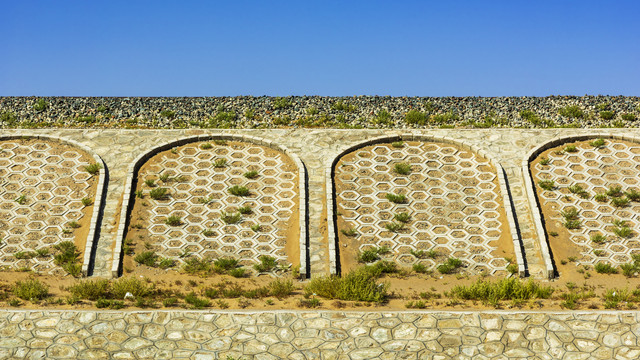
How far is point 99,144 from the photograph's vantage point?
958 inches

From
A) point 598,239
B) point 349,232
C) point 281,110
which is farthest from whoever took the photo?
point 281,110

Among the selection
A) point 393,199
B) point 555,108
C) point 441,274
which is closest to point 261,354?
point 441,274

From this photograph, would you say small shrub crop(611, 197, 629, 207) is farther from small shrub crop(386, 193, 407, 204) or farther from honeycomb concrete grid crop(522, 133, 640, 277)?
small shrub crop(386, 193, 407, 204)

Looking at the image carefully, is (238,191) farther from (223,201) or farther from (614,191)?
(614,191)

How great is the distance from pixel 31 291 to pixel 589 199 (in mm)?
14239

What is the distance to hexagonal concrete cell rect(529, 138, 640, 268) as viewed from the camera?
20.4 meters

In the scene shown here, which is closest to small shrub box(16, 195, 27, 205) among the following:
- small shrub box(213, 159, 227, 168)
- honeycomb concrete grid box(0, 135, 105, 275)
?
honeycomb concrete grid box(0, 135, 105, 275)

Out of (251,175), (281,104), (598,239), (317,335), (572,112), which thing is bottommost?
(317,335)

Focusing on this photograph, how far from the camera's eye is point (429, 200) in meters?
22.1

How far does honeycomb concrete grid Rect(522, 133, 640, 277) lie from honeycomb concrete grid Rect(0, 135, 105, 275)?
11688mm

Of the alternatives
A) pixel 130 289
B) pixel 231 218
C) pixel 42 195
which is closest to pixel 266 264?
pixel 231 218

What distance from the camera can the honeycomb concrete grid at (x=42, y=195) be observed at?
66.6ft

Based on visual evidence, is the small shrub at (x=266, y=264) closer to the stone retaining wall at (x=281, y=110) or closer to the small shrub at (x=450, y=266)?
the small shrub at (x=450, y=266)

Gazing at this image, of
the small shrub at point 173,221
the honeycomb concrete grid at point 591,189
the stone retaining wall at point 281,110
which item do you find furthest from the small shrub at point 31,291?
the honeycomb concrete grid at point 591,189
